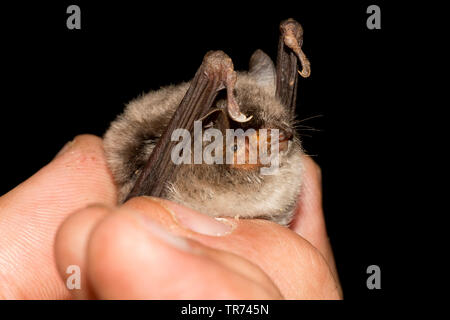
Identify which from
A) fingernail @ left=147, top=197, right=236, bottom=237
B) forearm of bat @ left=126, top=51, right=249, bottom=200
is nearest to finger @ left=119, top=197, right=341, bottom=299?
fingernail @ left=147, top=197, right=236, bottom=237

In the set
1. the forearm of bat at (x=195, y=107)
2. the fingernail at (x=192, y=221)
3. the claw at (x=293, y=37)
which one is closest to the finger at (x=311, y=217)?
the claw at (x=293, y=37)

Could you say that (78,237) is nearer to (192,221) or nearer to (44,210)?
(192,221)

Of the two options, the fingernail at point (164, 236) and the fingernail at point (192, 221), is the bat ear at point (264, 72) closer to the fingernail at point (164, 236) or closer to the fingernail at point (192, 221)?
the fingernail at point (192, 221)

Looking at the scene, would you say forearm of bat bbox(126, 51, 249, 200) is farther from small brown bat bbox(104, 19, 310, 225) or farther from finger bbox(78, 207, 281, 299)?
finger bbox(78, 207, 281, 299)

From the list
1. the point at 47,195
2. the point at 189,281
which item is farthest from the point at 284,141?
the point at 47,195

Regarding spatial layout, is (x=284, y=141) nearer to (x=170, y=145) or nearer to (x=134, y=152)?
(x=170, y=145)

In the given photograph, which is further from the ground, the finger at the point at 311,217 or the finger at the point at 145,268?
the finger at the point at 145,268
